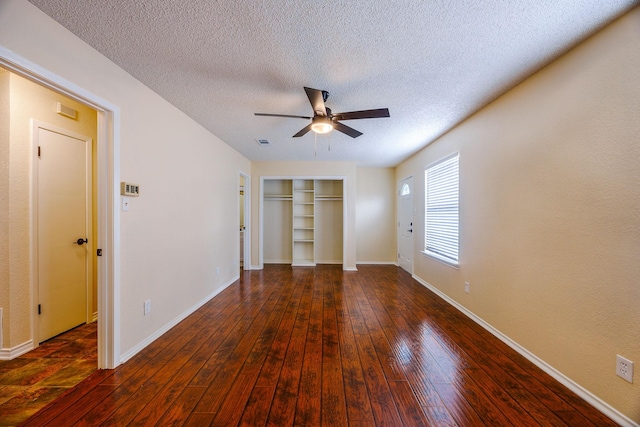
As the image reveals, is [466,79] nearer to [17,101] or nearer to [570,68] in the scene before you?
[570,68]

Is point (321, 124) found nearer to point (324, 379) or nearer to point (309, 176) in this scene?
point (324, 379)

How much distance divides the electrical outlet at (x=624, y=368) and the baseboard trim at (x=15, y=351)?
444cm

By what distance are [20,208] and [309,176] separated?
417cm

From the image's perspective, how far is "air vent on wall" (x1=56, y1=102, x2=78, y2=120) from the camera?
7.79ft

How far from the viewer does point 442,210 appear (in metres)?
3.68

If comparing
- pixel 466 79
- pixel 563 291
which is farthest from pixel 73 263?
pixel 563 291

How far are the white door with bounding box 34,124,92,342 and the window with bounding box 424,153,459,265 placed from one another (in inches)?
179

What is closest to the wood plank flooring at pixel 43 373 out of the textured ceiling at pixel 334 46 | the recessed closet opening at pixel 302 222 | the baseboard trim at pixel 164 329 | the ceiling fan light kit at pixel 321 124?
the baseboard trim at pixel 164 329

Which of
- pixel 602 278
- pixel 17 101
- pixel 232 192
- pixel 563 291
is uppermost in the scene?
pixel 17 101

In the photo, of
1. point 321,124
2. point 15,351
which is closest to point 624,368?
point 321,124

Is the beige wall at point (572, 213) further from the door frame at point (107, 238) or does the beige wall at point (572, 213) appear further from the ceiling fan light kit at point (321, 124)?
the door frame at point (107, 238)

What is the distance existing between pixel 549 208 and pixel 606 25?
121 cm

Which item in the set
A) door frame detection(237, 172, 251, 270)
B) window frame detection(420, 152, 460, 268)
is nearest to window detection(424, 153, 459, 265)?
window frame detection(420, 152, 460, 268)

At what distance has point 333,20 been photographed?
1484 mm
